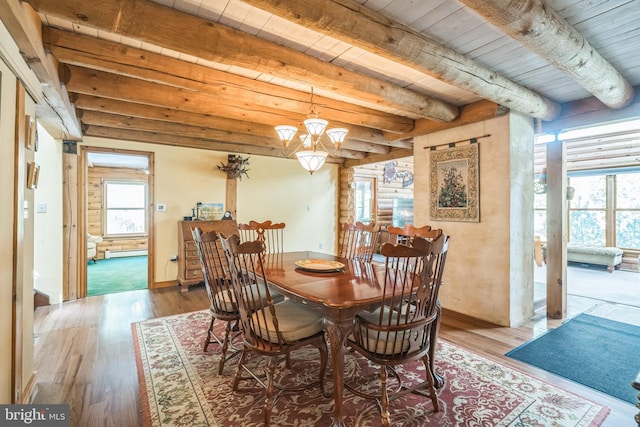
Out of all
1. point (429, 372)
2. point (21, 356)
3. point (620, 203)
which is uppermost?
point (620, 203)

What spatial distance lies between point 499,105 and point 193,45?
295 cm

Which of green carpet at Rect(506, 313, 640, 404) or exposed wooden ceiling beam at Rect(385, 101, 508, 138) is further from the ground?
exposed wooden ceiling beam at Rect(385, 101, 508, 138)

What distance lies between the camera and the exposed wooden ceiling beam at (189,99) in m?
2.74

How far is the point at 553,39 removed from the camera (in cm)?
185

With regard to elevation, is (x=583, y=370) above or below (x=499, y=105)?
below

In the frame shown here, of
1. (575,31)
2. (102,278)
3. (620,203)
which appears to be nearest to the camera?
(575,31)

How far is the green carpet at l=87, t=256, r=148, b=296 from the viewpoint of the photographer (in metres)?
4.91

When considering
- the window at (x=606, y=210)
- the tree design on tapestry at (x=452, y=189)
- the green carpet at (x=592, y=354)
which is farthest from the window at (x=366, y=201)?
the green carpet at (x=592, y=354)

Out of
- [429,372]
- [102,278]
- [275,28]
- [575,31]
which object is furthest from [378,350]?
[102,278]

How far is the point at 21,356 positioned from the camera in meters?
1.84

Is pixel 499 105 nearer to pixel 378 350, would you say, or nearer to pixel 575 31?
pixel 575 31

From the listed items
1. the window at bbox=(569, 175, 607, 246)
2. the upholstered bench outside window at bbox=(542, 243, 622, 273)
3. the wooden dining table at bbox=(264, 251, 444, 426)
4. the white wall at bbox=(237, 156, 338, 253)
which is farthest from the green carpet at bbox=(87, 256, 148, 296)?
the window at bbox=(569, 175, 607, 246)

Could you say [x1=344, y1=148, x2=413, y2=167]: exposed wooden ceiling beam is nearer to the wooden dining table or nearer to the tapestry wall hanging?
the tapestry wall hanging

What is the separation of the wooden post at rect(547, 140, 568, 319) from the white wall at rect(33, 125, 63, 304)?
6248mm
